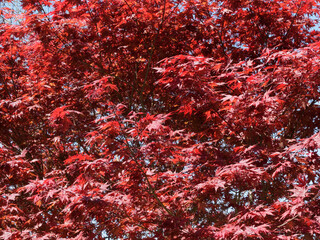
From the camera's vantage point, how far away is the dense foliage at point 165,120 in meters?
3.72

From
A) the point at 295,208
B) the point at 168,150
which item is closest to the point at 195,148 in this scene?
the point at 168,150

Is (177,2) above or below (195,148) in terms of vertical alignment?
above

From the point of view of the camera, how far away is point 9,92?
22.4 ft

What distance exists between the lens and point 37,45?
17.4 ft

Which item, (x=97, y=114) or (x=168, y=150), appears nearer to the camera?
(x=168, y=150)

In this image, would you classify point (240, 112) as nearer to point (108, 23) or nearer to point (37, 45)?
point (108, 23)

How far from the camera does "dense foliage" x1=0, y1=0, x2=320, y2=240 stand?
3719 millimetres

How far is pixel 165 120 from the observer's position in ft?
19.1

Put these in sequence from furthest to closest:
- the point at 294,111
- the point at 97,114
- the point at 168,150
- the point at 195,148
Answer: the point at 97,114 < the point at 294,111 < the point at 195,148 < the point at 168,150

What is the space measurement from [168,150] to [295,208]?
1.65 m

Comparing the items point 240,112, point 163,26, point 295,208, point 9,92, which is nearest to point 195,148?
point 240,112

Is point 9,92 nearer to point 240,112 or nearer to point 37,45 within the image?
point 37,45

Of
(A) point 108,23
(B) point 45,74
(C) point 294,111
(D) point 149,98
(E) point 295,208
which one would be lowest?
(E) point 295,208

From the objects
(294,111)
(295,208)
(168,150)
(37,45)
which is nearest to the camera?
(295,208)
